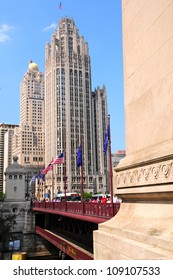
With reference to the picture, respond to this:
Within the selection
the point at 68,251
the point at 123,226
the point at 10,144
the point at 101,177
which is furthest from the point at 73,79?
the point at 123,226

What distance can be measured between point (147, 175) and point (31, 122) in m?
171

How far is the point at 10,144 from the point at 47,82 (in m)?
56.0

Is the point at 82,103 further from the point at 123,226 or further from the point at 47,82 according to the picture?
the point at 123,226

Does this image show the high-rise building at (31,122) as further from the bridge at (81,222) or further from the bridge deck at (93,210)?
the bridge deck at (93,210)

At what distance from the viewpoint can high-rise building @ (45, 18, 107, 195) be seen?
126 m

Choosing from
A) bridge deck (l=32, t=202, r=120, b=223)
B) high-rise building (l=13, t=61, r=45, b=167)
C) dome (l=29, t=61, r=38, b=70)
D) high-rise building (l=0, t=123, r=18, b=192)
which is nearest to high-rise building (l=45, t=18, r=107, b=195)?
high-rise building (l=13, t=61, r=45, b=167)

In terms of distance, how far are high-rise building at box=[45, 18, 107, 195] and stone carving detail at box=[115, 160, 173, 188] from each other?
116397 millimetres

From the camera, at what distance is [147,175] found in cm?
619

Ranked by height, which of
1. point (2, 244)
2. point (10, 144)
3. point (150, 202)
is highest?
point (10, 144)

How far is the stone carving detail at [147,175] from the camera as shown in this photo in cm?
552

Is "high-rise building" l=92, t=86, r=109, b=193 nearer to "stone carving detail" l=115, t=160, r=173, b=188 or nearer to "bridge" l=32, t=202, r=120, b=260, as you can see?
"bridge" l=32, t=202, r=120, b=260

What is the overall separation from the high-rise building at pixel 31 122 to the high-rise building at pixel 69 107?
28.2 metres

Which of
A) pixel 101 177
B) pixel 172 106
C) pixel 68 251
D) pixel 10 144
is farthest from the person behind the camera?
pixel 10 144
